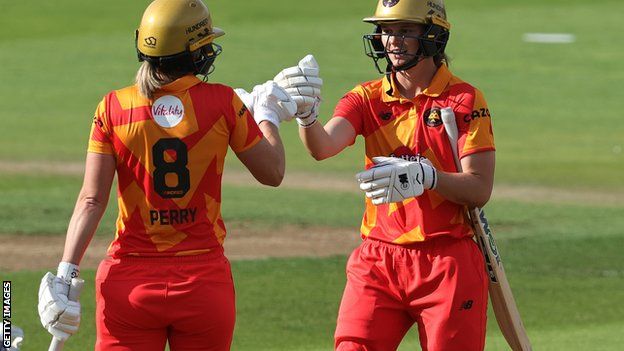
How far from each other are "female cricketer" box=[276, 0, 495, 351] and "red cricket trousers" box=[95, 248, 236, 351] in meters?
0.82

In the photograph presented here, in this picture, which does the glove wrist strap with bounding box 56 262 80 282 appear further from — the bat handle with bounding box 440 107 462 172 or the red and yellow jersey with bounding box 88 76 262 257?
the bat handle with bounding box 440 107 462 172

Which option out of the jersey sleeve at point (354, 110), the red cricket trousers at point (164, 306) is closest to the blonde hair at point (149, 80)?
the red cricket trousers at point (164, 306)

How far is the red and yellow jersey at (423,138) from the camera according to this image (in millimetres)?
6777

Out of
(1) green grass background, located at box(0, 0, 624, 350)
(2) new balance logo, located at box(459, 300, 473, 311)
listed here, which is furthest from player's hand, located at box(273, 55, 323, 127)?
(1) green grass background, located at box(0, 0, 624, 350)

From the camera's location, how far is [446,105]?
6.84 meters

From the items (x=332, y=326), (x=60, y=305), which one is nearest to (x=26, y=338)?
(x=332, y=326)

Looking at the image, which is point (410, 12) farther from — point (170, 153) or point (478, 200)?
point (170, 153)

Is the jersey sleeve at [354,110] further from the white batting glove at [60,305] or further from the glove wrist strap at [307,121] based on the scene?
the white batting glove at [60,305]

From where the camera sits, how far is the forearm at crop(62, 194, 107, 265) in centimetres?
619

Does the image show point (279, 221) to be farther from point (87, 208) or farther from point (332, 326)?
point (87, 208)

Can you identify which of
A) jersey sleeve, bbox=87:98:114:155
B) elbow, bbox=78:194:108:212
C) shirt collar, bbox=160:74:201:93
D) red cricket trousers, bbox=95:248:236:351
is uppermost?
shirt collar, bbox=160:74:201:93

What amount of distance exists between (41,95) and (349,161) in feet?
21.1

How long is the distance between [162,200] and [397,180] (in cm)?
106

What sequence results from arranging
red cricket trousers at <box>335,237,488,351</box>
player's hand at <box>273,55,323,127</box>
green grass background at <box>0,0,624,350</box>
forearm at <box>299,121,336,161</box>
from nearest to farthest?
A: red cricket trousers at <box>335,237,488,351</box>, player's hand at <box>273,55,323,127</box>, forearm at <box>299,121,336,161</box>, green grass background at <box>0,0,624,350</box>
